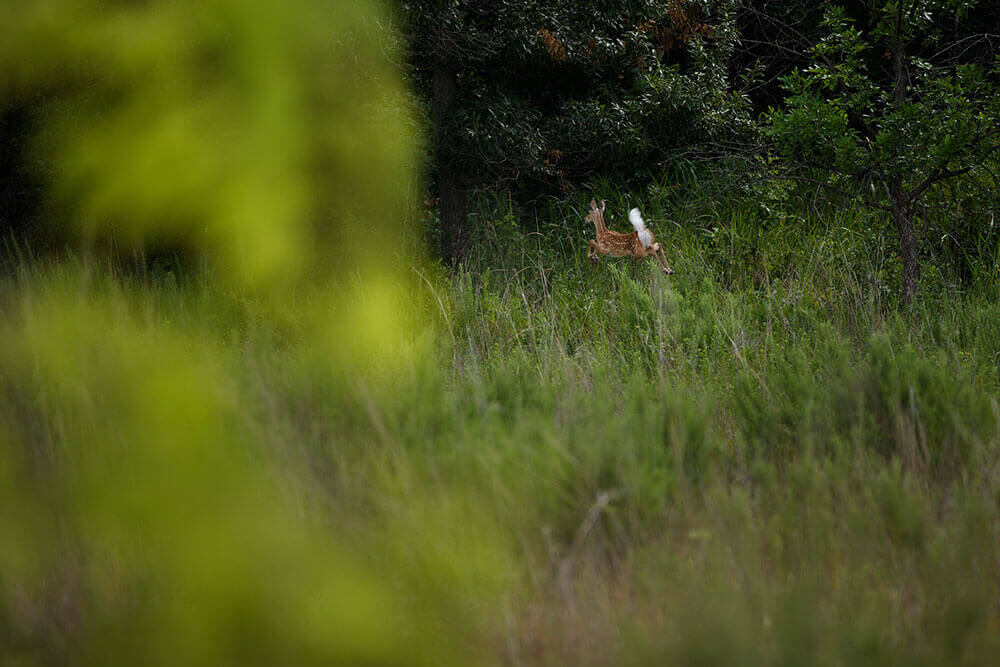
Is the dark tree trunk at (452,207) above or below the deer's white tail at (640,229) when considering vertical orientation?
below

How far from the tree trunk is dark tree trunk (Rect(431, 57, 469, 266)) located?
294 cm

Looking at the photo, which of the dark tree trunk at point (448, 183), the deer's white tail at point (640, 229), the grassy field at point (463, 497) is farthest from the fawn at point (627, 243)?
the grassy field at point (463, 497)

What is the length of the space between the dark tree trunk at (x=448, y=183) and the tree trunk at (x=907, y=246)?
9.65 ft

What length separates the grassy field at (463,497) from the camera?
1.11 metres

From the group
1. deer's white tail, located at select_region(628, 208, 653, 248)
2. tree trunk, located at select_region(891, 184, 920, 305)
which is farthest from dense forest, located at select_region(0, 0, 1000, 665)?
deer's white tail, located at select_region(628, 208, 653, 248)

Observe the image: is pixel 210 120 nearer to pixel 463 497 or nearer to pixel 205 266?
pixel 205 266

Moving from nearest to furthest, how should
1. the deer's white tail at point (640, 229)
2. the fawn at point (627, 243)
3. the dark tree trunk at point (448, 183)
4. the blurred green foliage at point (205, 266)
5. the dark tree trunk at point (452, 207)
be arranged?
the blurred green foliage at point (205, 266) < the deer's white tail at point (640, 229) < the fawn at point (627, 243) < the dark tree trunk at point (448, 183) < the dark tree trunk at point (452, 207)

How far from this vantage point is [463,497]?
1.89 metres

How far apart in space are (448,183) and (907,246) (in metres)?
3.48

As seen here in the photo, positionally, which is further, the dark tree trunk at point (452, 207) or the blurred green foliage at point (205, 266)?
the dark tree trunk at point (452, 207)

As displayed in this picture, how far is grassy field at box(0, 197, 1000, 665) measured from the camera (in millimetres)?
1111

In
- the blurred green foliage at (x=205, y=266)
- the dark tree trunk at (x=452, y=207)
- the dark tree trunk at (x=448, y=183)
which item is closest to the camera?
the blurred green foliage at (x=205, y=266)

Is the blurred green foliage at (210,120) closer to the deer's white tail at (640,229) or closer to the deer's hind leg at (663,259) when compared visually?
the deer's white tail at (640,229)

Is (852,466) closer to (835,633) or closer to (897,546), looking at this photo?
(897,546)
